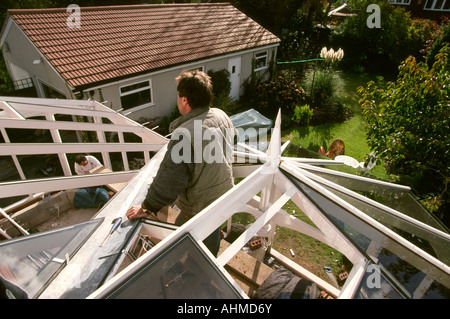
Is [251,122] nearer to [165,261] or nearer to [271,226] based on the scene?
[271,226]

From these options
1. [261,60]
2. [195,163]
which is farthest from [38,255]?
Answer: [261,60]

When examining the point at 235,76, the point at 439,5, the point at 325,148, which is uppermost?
the point at 439,5

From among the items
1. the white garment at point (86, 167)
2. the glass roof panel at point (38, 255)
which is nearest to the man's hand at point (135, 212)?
the glass roof panel at point (38, 255)

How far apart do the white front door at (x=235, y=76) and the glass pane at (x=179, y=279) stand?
12.5m

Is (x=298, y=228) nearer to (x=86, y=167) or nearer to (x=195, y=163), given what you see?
(x=195, y=163)

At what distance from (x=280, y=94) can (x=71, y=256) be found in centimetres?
1209

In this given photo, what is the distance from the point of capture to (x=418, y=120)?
427 centimetres

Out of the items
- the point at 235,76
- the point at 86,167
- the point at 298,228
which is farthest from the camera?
the point at 235,76

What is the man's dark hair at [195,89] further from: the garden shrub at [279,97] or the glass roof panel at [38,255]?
the garden shrub at [279,97]

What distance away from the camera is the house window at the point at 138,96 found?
10.0m

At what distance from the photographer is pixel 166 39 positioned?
37.6ft

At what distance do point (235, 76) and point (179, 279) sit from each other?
13017mm

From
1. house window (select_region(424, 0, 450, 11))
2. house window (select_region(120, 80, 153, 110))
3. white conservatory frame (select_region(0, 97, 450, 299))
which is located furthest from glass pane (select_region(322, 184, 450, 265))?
house window (select_region(424, 0, 450, 11))

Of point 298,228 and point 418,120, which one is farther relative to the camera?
point 418,120
